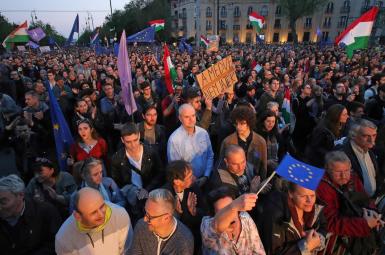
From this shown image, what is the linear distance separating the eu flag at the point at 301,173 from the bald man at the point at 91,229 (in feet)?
4.78

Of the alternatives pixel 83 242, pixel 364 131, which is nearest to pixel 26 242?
pixel 83 242

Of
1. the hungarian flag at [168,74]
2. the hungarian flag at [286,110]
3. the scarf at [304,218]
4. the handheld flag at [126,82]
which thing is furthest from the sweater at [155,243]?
the hungarian flag at [168,74]

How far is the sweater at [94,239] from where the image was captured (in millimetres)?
2270

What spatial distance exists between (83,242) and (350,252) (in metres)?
2.42

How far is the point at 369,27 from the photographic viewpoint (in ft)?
26.1

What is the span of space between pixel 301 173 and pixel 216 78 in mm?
3213

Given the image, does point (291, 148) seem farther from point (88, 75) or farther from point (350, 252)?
point (88, 75)

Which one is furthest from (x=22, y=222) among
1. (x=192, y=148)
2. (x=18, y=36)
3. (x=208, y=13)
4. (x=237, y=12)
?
(x=237, y=12)

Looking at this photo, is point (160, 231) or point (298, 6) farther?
point (298, 6)

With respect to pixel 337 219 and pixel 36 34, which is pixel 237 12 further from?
pixel 337 219

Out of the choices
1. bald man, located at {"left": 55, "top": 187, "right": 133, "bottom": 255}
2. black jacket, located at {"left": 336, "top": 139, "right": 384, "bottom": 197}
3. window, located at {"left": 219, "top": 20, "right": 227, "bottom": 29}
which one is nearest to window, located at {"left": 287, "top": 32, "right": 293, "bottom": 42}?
window, located at {"left": 219, "top": 20, "right": 227, "bottom": 29}

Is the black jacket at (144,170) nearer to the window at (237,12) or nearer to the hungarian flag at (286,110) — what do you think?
the hungarian flag at (286,110)

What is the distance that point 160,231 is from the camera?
225cm

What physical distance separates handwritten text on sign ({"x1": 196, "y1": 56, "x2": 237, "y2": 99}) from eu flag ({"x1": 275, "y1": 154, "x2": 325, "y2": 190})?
2757mm
